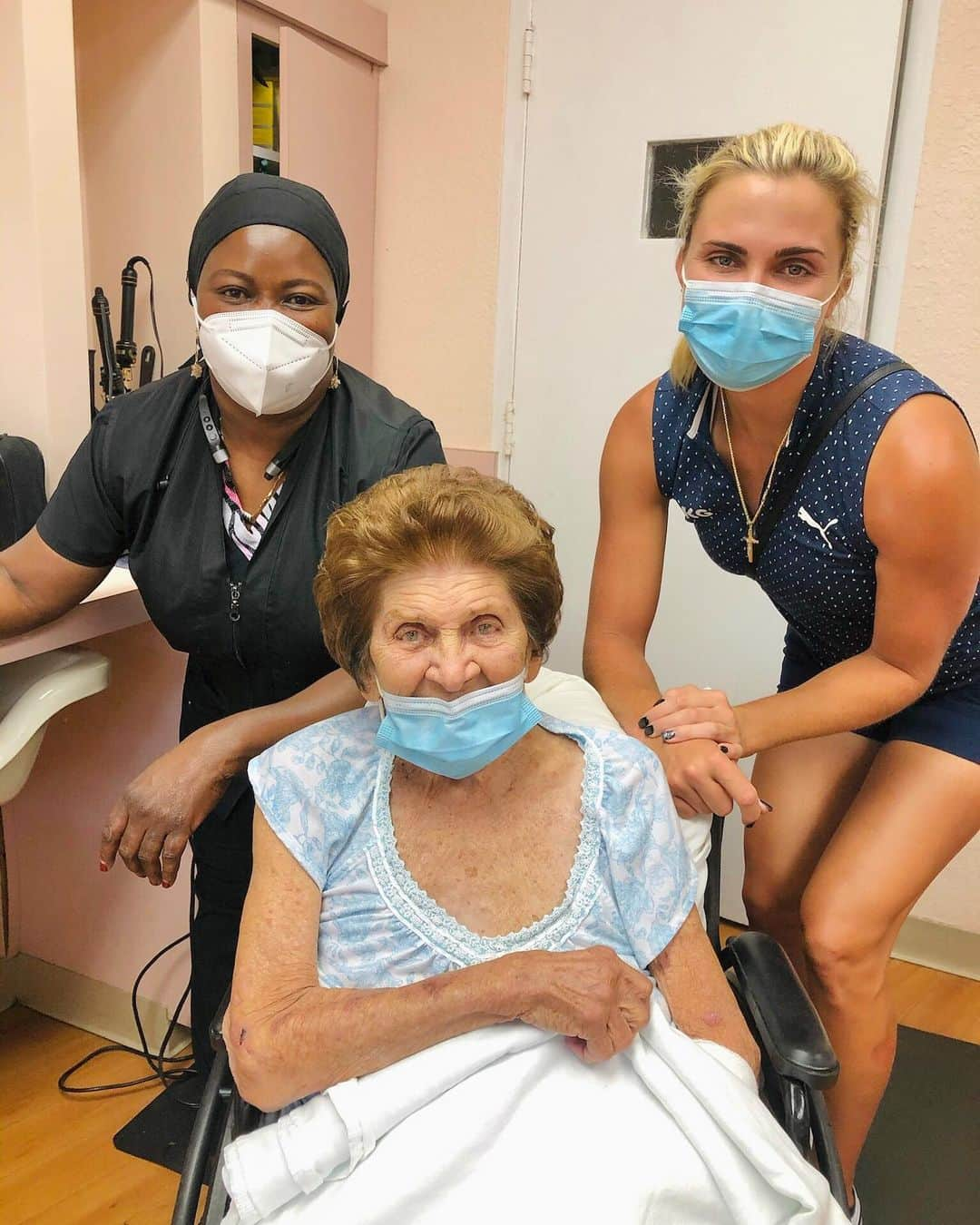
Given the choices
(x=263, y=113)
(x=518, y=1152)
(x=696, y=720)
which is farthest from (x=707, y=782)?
(x=263, y=113)

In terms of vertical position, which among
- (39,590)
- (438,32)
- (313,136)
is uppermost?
(438,32)

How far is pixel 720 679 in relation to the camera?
266cm

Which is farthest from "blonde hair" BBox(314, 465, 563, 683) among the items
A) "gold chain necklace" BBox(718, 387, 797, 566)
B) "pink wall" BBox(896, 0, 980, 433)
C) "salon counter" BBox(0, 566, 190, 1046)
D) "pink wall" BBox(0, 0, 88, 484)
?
"pink wall" BBox(896, 0, 980, 433)

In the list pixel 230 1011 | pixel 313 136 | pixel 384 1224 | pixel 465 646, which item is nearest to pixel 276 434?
pixel 465 646

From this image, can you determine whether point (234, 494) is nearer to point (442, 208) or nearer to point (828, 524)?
point (828, 524)

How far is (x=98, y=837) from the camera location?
7.09ft

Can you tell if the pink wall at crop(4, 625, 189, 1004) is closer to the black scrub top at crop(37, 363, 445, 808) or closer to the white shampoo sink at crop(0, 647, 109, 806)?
the white shampoo sink at crop(0, 647, 109, 806)

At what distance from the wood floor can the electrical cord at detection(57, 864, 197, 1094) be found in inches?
0.8

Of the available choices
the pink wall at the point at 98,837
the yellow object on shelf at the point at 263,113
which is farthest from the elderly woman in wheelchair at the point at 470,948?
the yellow object on shelf at the point at 263,113

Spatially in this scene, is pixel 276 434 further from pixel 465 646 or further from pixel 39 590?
pixel 465 646

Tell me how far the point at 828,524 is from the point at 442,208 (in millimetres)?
1953

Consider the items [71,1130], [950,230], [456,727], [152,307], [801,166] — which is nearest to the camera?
[456,727]

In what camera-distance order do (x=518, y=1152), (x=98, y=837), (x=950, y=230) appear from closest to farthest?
(x=518, y=1152) < (x=98, y=837) < (x=950, y=230)

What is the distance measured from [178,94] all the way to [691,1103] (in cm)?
230
